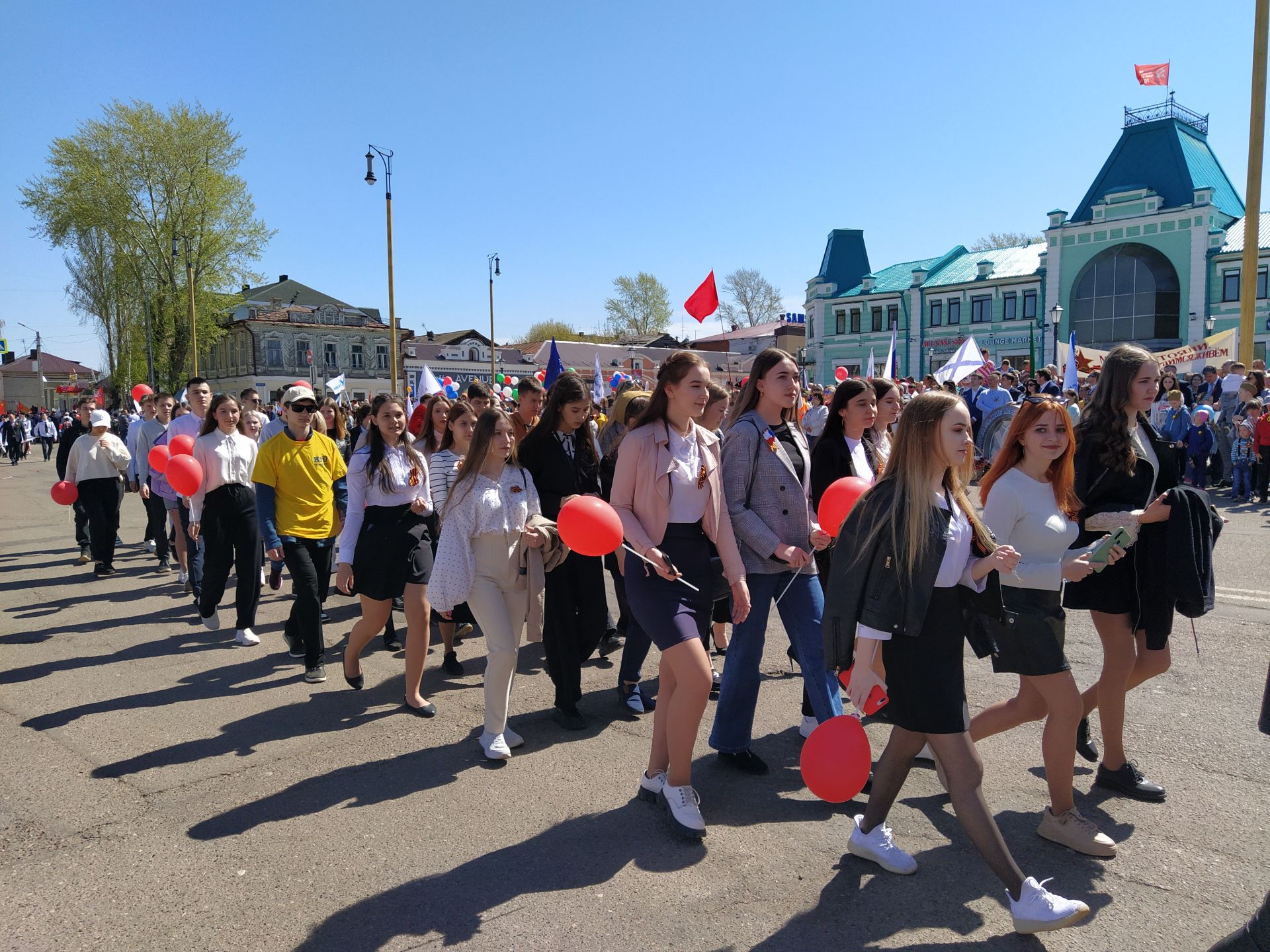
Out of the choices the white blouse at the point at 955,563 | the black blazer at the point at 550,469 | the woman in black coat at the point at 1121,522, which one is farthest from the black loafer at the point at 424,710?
the woman in black coat at the point at 1121,522

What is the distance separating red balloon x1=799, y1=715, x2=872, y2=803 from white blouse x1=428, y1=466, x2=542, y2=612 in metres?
2.14

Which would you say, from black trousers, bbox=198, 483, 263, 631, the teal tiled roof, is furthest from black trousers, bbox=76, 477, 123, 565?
the teal tiled roof

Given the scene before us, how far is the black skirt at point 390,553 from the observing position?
5305 mm

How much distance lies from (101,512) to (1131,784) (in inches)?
420

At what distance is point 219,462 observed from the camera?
263 inches

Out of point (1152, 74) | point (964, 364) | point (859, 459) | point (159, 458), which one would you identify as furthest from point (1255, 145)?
point (1152, 74)

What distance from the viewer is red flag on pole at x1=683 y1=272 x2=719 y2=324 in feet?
25.2

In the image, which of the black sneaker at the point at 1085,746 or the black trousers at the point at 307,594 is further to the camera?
the black trousers at the point at 307,594

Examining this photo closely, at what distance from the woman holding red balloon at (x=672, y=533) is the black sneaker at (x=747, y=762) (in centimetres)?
53

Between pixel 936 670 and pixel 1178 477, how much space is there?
188 centimetres

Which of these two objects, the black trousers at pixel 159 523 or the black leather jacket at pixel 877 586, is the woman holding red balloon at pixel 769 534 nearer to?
the black leather jacket at pixel 877 586

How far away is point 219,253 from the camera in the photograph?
43812 millimetres

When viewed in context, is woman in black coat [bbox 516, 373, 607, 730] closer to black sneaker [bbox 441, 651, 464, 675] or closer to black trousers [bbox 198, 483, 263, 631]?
black sneaker [bbox 441, 651, 464, 675]

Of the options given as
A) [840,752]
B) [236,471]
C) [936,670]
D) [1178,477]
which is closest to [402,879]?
[840,752]
